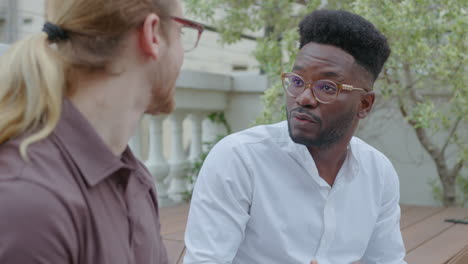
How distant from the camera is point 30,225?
0.90m

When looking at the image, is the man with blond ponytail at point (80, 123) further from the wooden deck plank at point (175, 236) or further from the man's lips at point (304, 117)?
the wooden deck plank at point (175, 236)

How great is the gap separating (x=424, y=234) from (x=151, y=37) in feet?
7.93

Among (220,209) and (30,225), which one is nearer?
(30,225)

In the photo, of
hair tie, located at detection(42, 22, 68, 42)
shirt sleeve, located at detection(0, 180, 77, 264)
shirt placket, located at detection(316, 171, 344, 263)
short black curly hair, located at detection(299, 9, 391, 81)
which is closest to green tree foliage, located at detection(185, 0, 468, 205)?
short black curly hair, located at detection(299, 9, 391, 81)

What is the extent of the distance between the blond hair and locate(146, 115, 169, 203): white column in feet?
9.65

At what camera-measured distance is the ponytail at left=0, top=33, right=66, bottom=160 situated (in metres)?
1.00

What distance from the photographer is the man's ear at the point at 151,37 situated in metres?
1.10

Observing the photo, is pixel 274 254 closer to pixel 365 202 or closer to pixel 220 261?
pixel 220 261

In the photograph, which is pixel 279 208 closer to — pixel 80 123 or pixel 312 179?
pixel 312 179

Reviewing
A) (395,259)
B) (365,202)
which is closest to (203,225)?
(365,202)

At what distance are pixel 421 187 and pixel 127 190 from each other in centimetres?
388

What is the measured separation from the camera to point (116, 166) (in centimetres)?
111

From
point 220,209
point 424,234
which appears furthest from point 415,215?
point 220,209

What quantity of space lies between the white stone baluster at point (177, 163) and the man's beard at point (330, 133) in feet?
7.46
